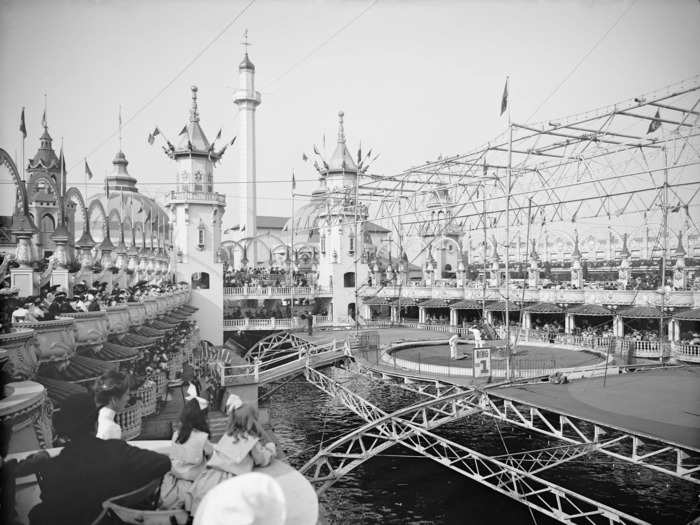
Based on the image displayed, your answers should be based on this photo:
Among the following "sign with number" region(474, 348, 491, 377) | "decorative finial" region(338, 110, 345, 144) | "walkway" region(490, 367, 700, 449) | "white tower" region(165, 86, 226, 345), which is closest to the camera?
"walkway" region(490, 367, 700, 449)

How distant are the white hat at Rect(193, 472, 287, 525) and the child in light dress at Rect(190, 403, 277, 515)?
178 cm

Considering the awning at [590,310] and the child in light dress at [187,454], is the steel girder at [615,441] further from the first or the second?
the awning at [590,310]

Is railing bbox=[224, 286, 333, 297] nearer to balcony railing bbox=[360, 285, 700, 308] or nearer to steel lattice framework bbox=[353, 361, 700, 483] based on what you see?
balcony railing bbox=[360, 285, 700, 308]

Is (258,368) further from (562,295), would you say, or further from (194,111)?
(194,111)

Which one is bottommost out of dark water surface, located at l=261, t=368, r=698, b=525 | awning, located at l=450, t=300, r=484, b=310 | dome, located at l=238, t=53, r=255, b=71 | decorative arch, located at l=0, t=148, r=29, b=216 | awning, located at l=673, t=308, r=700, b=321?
dark water surface, located at l=261, t=368, r=698, b=525

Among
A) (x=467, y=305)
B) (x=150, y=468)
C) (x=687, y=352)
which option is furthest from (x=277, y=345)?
(x=150, y=468)

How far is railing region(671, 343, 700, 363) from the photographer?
27594mm

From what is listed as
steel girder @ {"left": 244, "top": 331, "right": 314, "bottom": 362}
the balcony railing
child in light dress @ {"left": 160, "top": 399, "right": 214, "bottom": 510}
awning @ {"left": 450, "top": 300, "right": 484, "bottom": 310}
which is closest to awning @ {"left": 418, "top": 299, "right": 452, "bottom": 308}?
the balcony railing

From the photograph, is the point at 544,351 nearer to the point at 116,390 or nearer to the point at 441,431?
the point at 441,431

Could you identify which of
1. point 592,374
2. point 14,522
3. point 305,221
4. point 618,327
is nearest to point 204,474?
point 14,522

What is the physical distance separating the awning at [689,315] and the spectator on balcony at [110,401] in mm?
33169

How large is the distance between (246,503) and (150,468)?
1464mm

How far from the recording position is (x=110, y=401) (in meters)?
5.86

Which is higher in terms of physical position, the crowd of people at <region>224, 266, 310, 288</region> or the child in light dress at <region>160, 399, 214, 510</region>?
the crowd of people at <region>224, 266, 310, 288</region>
